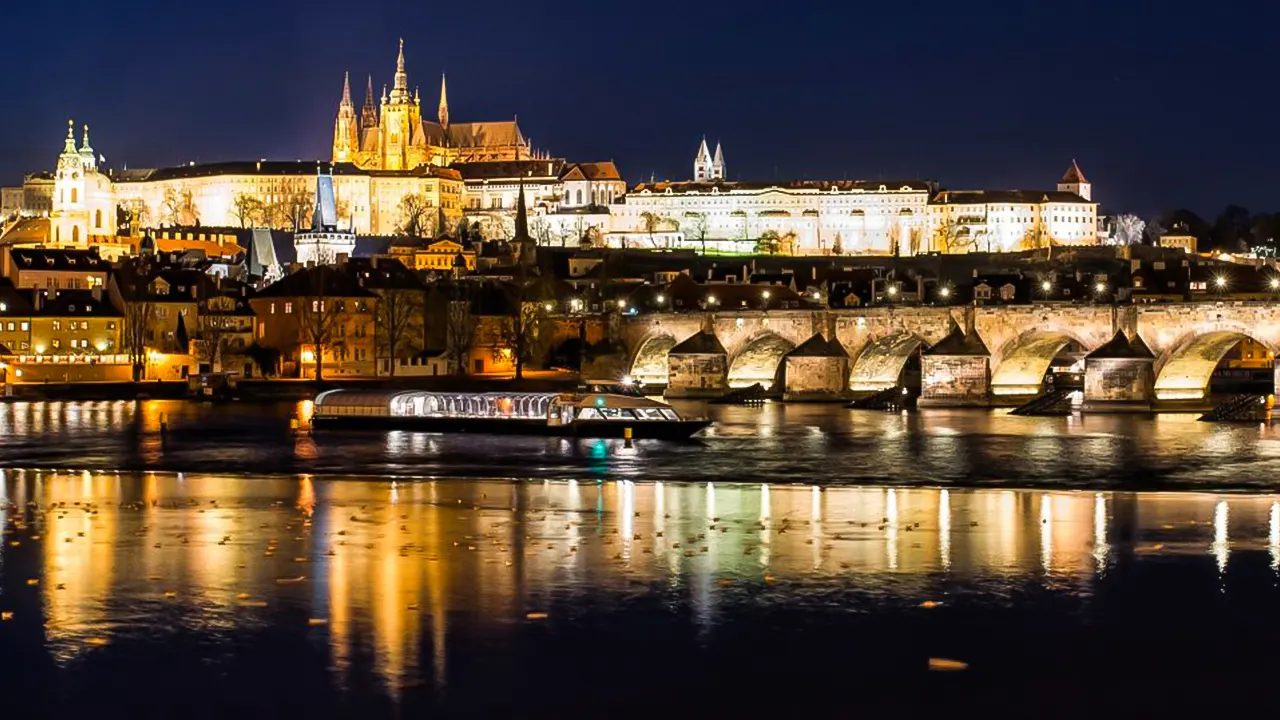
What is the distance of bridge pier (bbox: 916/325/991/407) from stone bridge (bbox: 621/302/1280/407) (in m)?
0.04

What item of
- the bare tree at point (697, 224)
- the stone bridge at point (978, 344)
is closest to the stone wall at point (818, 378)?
the stone bridge at point (978, 344)

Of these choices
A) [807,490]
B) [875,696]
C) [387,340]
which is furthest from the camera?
[387,340]

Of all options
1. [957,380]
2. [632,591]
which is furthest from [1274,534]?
[957,380]

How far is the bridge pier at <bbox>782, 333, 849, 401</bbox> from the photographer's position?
71.6 meters

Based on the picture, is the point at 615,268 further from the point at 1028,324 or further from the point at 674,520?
the point at 674,520

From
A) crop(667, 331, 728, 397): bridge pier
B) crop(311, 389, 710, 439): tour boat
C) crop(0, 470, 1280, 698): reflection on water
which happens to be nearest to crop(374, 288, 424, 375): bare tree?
crop(667, 331, 728, 397): bridge pier

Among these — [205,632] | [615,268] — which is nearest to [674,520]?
[205,632]

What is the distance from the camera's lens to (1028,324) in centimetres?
6594

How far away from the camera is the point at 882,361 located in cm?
7431

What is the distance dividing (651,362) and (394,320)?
1185 cm

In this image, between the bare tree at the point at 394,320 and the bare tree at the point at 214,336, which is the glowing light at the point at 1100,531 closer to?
the bare tree at the point at 214,336

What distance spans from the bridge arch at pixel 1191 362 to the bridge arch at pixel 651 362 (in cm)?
2732

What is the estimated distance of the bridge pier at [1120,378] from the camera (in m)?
59.7

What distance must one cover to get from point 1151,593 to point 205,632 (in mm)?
9725
